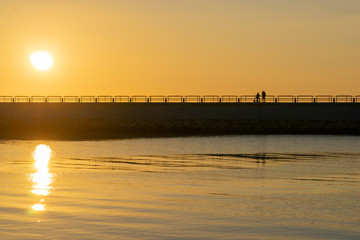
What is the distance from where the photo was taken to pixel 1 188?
90.1ft

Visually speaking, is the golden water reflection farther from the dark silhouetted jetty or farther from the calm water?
the dark silhouetted jetty

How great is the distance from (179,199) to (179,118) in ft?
287

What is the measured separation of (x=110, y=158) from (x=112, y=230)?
2727cm

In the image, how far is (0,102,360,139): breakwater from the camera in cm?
10588

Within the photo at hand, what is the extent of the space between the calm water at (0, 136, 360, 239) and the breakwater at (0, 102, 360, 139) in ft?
211

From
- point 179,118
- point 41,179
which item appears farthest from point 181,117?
point 41,179

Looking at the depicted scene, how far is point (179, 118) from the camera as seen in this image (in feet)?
367

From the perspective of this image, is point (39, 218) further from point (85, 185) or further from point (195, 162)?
point (195, 162)

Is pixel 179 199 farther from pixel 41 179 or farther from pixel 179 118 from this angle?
pixel 179 118

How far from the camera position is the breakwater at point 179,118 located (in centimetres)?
10588

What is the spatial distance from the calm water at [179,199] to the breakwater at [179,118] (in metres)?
64.4

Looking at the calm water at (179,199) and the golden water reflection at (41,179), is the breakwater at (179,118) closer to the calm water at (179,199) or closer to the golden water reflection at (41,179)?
the golden water reflection at (41,179)

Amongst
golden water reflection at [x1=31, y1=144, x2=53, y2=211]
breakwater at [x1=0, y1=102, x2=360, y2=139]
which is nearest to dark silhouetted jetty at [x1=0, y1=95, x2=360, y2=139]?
breakwater at [x1=0, y1=102, x2=360, y2=139]

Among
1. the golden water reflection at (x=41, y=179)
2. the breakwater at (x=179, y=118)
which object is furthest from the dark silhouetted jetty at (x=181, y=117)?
the golden water reflection at (x=41, y=179)
